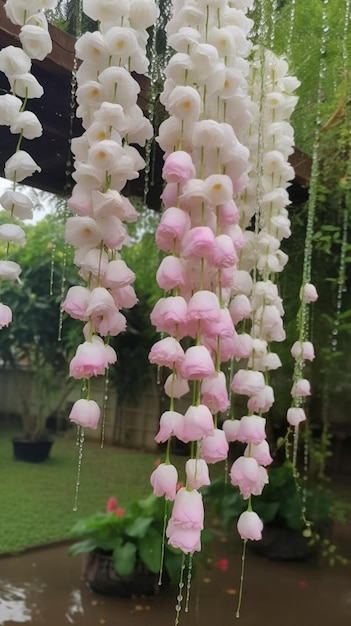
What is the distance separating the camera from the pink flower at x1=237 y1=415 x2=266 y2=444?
59cm

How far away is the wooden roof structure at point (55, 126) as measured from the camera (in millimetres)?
684

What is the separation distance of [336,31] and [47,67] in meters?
0.64

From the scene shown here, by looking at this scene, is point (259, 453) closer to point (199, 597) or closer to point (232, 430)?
point (232, 430)

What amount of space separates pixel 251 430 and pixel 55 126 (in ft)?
1.66

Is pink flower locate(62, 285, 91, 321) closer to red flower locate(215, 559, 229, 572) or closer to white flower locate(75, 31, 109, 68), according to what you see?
white flower locate(75, 31, 109, 68)

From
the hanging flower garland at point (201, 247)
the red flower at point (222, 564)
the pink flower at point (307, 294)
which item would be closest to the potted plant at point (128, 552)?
the red flower at point (222, 564)

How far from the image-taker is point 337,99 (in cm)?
119

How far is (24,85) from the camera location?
516mm

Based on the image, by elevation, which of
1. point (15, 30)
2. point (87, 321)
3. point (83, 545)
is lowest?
A: point (83, 545)

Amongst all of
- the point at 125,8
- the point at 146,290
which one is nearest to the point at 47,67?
the point at 125,8

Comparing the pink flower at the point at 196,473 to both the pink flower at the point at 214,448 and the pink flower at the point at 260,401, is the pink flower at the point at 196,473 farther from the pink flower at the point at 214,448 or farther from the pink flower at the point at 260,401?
the pink flower at the point at 260,401

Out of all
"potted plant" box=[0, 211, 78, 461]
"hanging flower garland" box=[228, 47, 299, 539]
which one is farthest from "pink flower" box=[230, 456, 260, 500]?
"potted plant" box=[0, 211, 78, 461]

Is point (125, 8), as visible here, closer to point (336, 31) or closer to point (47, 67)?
point (47, 67)

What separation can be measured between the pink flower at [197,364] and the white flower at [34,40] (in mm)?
281
